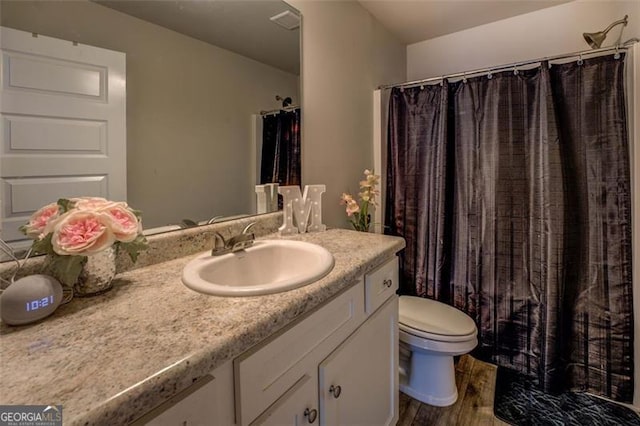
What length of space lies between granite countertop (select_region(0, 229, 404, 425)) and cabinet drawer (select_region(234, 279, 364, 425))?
0.05 m

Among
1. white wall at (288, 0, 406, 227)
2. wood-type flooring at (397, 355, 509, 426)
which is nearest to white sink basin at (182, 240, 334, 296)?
white wall at (288, 0, 406, 227)

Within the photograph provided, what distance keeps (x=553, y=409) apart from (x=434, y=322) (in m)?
0.69

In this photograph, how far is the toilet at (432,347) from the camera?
57.9 inches

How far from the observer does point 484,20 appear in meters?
2.08

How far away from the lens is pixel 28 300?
1.93 feet

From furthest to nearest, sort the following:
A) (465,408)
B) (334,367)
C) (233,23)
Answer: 1. (465,408)
2. (233,23)
3. (334,367)

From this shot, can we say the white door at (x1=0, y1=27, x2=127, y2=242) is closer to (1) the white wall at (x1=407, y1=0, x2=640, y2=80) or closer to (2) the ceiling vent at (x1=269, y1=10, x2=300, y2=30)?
(2) the ceiling vent at (x1=269, y1=10, x2=300, y2=30)

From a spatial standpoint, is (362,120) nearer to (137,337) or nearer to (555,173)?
(555,173)

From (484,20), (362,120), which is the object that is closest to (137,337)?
(362,120)

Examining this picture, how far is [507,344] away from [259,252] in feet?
5.09

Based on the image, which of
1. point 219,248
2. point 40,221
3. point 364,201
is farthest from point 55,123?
point 364,201

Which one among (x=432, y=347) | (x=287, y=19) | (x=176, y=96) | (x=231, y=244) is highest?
(x=287, y=19)

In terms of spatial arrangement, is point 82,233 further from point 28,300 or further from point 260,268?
point 260,268

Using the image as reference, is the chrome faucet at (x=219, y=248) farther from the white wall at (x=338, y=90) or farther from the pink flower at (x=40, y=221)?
the white wall at (x=338, y=90)
